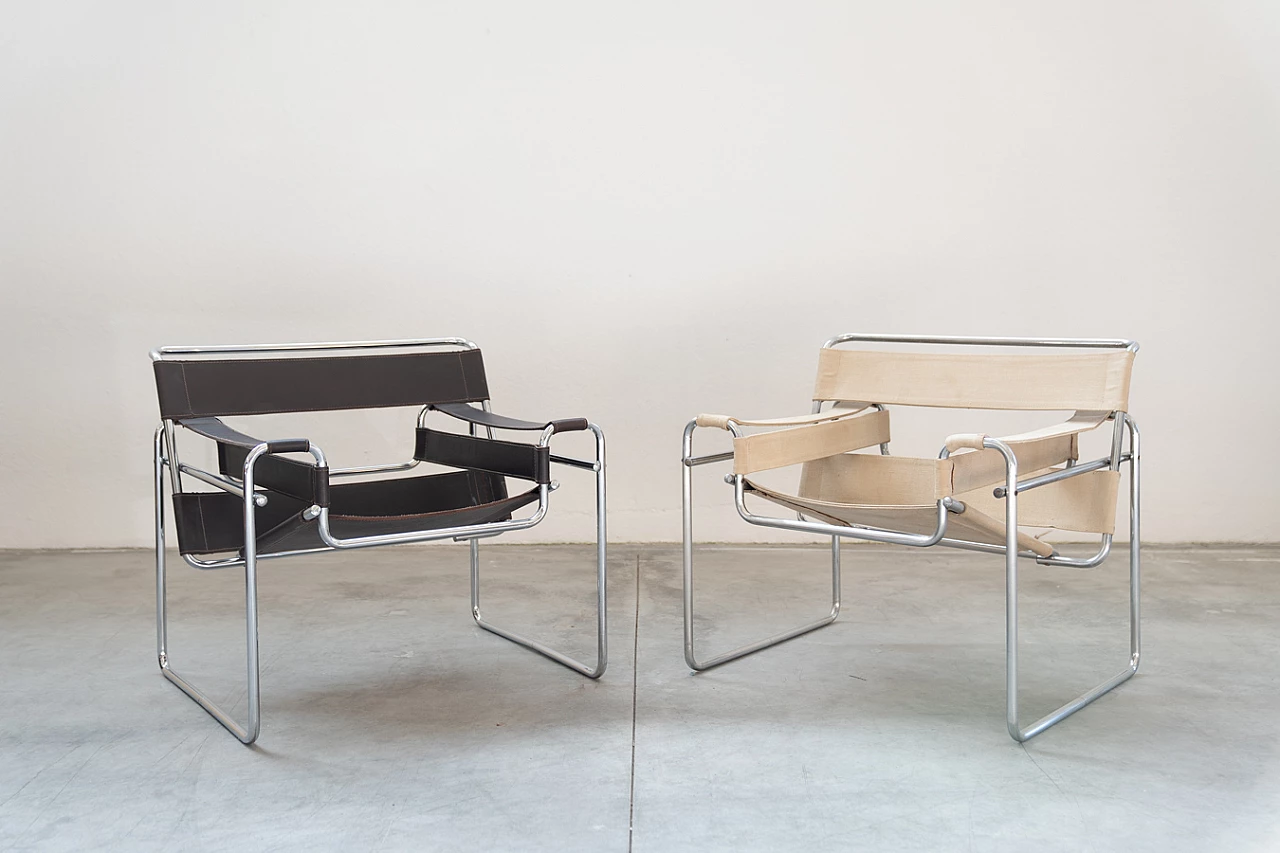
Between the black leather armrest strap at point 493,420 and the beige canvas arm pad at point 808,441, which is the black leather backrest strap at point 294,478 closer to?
the black leather armrest strap at point 493,420

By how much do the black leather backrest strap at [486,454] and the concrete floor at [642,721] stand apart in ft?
1.54

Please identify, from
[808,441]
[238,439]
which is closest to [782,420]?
[808,441]

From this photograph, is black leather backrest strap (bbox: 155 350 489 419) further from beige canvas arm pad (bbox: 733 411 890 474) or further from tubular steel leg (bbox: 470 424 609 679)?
beige canvas arm pad (bbox: 733 411 890 474)

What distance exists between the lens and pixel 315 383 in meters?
2.63

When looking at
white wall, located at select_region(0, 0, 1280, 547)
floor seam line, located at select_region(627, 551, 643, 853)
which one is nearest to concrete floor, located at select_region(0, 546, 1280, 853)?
floor seam line, located at select_region(627, 551, 643, 853)

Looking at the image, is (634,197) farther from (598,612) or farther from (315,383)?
(598,612)

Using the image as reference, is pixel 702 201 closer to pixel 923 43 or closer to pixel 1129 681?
pixel 923 43

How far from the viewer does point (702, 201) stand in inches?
149

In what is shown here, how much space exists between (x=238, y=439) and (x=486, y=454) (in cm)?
57

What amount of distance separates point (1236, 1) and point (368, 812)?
363cm

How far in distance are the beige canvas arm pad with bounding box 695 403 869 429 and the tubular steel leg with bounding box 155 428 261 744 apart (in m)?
0.95

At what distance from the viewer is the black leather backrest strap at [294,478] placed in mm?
2025

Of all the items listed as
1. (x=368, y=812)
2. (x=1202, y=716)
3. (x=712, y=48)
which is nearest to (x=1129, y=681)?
(x=1202, y=716)

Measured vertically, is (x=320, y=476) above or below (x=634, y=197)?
below
